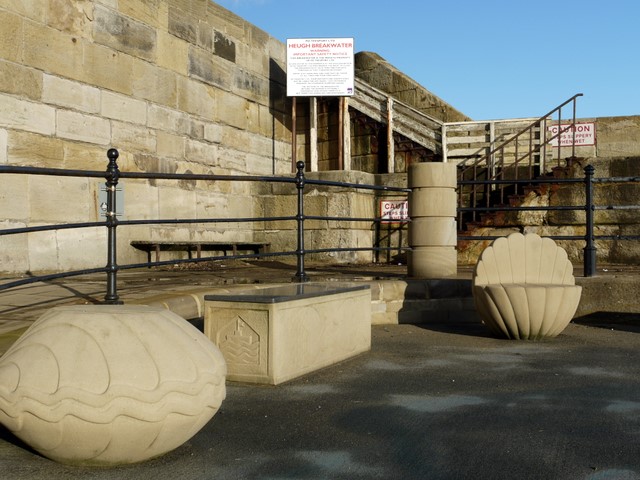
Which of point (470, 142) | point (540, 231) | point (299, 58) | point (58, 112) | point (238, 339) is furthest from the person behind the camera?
point (470, 142)

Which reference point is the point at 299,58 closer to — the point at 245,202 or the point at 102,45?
the point at 245,202

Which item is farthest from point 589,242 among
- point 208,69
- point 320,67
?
point 320,67

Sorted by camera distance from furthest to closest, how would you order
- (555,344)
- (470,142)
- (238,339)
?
1. (470,142)
2. (555,344)
3. (238,339)

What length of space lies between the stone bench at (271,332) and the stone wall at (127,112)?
5.30m

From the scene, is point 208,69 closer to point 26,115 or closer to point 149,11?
point 149,11

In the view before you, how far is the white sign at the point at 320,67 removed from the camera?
15.9m

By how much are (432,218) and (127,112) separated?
515 centimetres

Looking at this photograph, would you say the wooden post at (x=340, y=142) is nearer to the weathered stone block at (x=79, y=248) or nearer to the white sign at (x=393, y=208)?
the white sign at (x=393, y=208)

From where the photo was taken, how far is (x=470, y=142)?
1773cm

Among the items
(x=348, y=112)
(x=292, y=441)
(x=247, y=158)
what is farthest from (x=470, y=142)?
(x=292, y=441)

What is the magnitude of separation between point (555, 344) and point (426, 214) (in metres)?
2.28

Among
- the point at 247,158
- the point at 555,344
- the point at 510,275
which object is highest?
the point at 247,158

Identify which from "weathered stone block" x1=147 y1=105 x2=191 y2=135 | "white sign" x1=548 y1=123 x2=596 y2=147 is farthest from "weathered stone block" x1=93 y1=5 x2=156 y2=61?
"white sign" x1=548 y1=123 x2=596 y2=147

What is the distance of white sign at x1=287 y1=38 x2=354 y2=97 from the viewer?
15.9 meters
